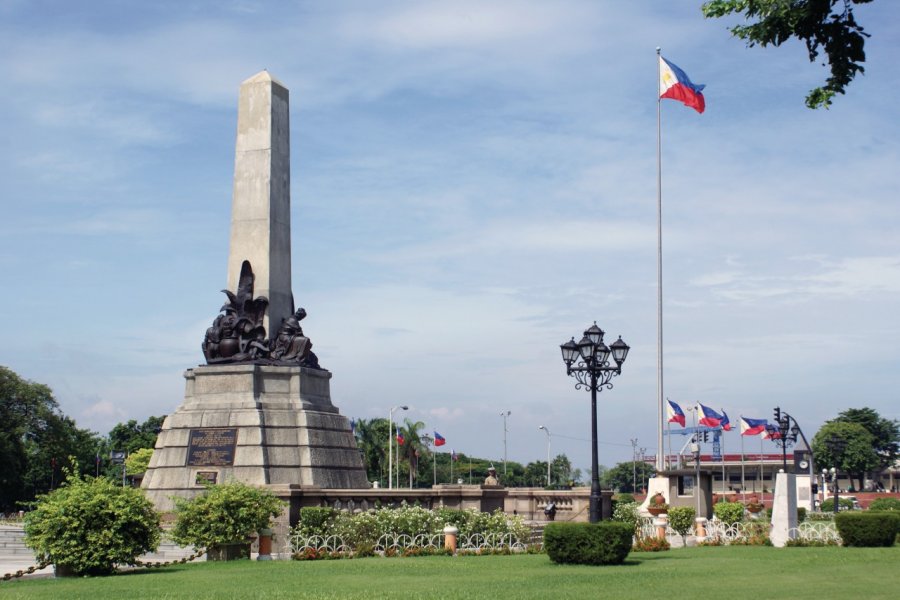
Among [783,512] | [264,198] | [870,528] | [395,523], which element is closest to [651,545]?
[783,512]

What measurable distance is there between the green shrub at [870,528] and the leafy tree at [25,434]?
175 ft

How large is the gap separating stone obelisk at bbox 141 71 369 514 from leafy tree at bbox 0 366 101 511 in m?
37.2

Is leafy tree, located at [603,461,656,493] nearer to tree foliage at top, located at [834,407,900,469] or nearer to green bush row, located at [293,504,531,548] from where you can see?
tree foliage at top, located at [834,407,900,469]

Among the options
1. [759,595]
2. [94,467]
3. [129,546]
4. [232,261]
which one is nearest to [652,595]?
[759,595]

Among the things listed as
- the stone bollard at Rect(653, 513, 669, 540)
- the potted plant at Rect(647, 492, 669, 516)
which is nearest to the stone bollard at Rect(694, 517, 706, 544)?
the stone bollard at Rect(653, 513, 669, 540)

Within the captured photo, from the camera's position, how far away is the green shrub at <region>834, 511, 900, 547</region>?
1027 inches

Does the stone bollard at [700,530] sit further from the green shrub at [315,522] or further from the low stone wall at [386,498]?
the green shrub at [315,522]

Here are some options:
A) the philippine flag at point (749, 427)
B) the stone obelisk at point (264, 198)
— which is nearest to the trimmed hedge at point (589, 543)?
the stone obelisk at point (264, 198)

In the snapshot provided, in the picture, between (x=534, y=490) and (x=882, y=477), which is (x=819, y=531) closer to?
(x=534, y=490)

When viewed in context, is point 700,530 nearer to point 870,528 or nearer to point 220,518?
point 870,528

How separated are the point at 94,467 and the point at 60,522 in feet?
222

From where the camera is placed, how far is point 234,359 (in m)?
35.7

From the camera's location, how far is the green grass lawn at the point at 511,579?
692 inches

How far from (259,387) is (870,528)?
60.0 ft
